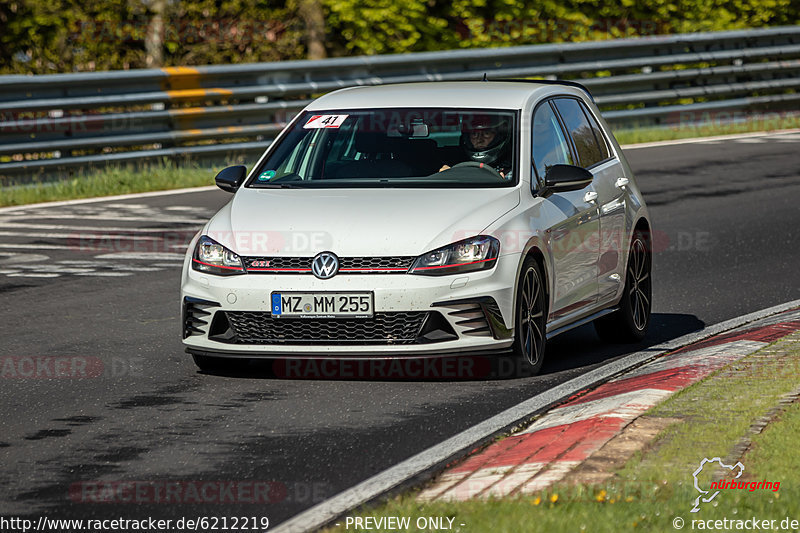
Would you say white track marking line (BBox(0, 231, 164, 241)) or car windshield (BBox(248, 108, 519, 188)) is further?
white track marking line (BBox(0, 231, 164, 241))

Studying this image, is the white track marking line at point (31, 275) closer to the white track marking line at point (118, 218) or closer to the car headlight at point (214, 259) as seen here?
the white track marking line at point (118, 218)

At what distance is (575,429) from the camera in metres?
6.27

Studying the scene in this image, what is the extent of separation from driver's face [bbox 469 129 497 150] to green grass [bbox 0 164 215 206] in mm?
8363

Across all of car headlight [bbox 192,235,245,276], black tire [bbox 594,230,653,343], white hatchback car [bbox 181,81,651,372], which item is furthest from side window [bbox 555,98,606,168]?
car headlight [bbox 192,235,245,276]

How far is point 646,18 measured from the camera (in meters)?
29.1

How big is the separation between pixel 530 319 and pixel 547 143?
1379 mm

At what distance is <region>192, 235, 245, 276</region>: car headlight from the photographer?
7750mm

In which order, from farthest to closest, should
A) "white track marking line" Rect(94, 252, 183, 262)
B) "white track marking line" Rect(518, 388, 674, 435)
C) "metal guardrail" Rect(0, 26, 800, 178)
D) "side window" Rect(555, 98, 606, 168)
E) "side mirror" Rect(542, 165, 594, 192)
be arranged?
1. "metal guardrail" Rect(0, 26, 800, 178)
2. "white track marking line" Rect(94, 252, 183, 262)
3. "side window" Rect(555, 98, 606, 168)
4. "side mirror" Rect(542, 165, 594, 192)
5. "white track marking line" Rect(518, 388, 674, 435)

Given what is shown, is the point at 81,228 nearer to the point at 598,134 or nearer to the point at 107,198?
the point at 107,198

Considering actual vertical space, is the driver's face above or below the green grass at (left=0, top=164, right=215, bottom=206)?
above

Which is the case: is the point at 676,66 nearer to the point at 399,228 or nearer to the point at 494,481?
the point at 399,228

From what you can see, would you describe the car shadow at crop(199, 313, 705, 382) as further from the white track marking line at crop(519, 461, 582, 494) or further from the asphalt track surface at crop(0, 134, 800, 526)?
the white track marking line at crop(519, 461, 582, 494)

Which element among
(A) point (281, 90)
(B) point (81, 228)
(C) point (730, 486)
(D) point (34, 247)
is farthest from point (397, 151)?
(A) point (281, 90)

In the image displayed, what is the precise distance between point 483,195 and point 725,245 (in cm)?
584
